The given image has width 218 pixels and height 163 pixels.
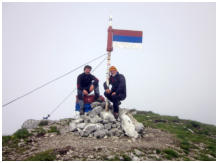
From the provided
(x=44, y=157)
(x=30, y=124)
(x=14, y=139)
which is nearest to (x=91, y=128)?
(x=44, y=157)

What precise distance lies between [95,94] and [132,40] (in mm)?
4339

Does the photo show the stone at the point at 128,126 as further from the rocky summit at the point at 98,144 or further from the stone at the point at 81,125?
the stone at the point at 81,125

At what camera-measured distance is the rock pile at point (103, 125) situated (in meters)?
8.81

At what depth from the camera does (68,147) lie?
271 inches

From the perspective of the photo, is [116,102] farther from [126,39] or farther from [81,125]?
[126,39]

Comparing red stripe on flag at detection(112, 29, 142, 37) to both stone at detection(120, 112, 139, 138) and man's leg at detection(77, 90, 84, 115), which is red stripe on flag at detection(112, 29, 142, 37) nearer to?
man's leg at detection(77, 90, 84, 115)

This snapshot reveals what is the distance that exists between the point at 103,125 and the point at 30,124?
19.9 feet

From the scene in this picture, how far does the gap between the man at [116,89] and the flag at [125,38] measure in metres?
1.68

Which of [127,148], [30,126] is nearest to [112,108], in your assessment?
Result: [127,148]

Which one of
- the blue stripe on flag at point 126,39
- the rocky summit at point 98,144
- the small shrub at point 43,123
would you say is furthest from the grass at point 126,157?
the small shrub at point 43,123

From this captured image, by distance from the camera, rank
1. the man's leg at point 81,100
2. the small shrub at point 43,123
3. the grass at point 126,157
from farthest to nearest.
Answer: the small shrub at point 43,123 < the man's leg at point 81,100 < the grass at point 126,157

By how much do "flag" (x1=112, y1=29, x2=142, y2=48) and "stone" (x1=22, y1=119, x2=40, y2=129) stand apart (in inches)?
330

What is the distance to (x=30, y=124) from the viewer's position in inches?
464

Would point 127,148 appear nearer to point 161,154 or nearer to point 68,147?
point 161,154
